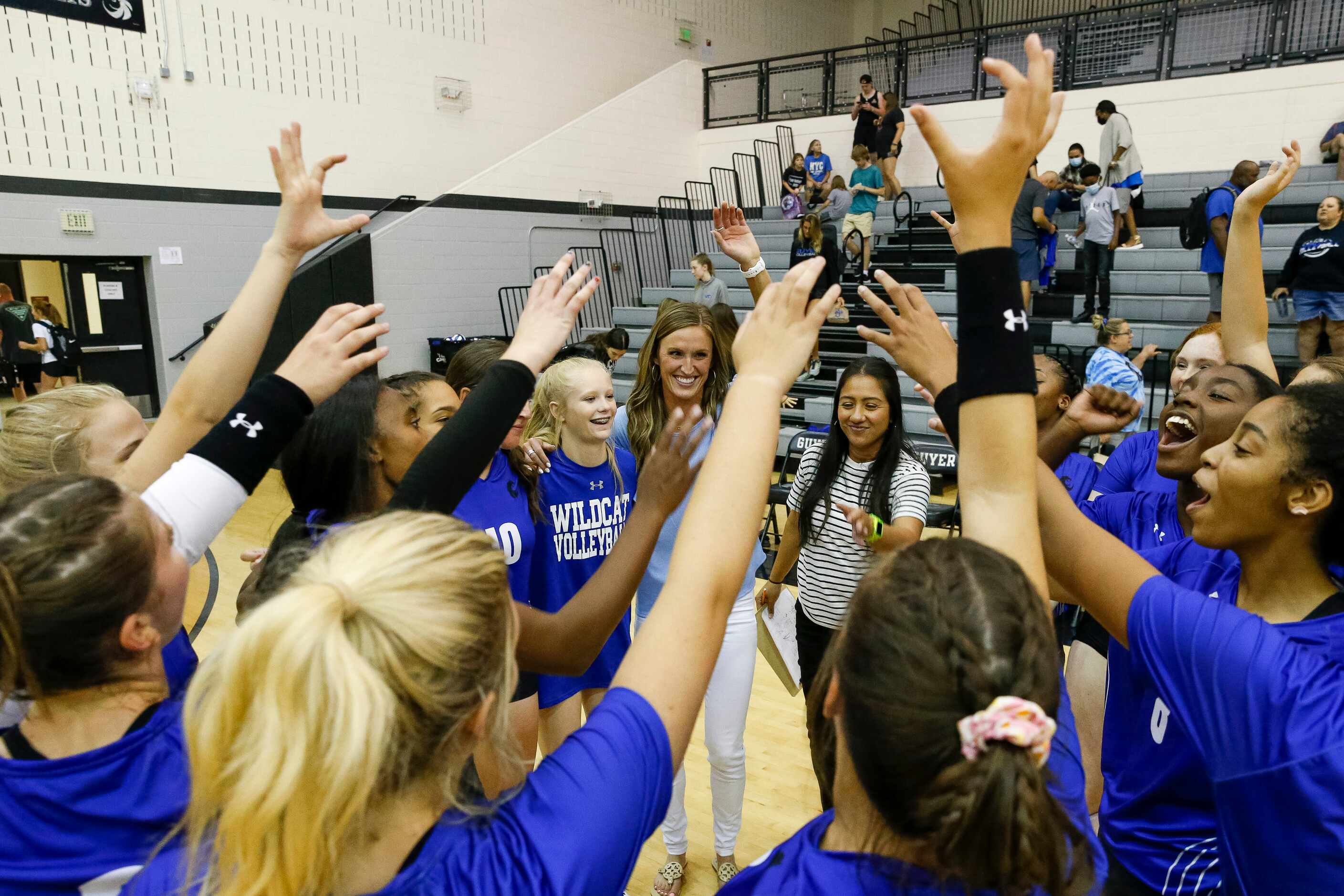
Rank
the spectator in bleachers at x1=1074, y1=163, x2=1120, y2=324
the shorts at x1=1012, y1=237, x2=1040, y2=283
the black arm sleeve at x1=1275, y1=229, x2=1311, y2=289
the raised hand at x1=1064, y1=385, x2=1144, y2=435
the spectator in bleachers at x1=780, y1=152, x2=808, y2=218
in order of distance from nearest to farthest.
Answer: the raised hand at x1=1064, y1=385, x2=1144, y2=435 → the black arm sleeve at x1=1275, y1=229, x2=1311, y2=289 → the spectator in bleachers at x1=1074, y1=163, x2=1120, y2=324 → the shorts at x1=1012, y1=237, x2=1040, y2=283 → the spectator in bleachers at x1=780, y1=152, x2=808, y2=218

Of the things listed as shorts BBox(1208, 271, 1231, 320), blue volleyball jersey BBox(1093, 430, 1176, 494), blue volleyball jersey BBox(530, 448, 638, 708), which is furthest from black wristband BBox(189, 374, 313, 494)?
shorts BBox(1208, 271, 1231, 320)

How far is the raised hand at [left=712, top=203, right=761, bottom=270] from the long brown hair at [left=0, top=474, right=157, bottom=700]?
1.39 meters

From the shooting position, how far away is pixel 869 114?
11.4 meters

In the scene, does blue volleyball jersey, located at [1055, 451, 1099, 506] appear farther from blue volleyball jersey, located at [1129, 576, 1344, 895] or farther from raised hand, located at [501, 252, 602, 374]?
raised hand, located at [501, 252, 602, 374]

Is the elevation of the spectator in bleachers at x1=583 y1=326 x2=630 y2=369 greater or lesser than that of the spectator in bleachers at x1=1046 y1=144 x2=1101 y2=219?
lesser

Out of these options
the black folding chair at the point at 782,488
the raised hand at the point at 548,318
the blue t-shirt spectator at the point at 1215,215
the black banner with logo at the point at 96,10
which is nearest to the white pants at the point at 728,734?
the raised hand at the point at 548,318

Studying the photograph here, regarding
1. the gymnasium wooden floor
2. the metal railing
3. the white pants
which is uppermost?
the metal railing

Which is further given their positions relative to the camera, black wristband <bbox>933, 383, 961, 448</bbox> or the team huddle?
black wristband <bbox>933, 383, 961, 448</bbox>

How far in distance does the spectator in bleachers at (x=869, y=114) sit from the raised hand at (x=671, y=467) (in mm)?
10930

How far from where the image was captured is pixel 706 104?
13.4m

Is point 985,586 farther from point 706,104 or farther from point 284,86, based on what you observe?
point 706,104

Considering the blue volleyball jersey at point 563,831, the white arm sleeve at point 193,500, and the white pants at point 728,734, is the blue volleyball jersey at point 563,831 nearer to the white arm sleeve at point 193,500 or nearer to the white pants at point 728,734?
the white arm sleeve at point 193,500

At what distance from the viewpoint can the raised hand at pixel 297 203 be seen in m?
1.48

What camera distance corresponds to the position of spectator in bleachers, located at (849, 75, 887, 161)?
1132 cm
